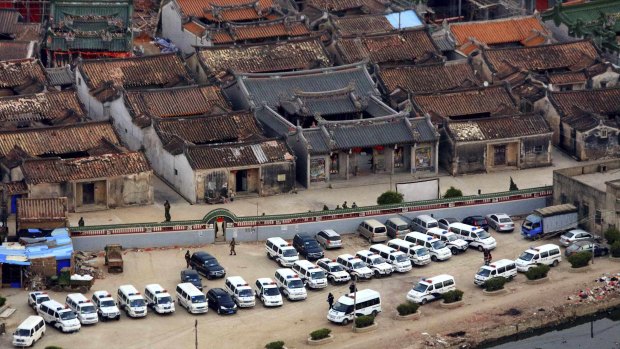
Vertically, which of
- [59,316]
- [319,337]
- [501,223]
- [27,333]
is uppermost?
[501,223]

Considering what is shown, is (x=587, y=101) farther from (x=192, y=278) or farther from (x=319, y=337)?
(x=319, y=337)

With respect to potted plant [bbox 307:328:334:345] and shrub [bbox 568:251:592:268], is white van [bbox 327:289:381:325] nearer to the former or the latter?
potted plant [bbox 307:328:334:345]

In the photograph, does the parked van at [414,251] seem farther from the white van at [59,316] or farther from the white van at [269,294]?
the white van at [59,316]

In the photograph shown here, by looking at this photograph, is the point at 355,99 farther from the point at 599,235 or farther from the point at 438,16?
the point at 438,16

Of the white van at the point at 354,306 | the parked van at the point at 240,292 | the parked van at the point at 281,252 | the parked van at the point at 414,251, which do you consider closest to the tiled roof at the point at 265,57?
the parked van at the point at 281,252

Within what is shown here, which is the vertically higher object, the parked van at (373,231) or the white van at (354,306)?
the parked van at (373,231)

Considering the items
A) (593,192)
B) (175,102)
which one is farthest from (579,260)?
(175,102)
